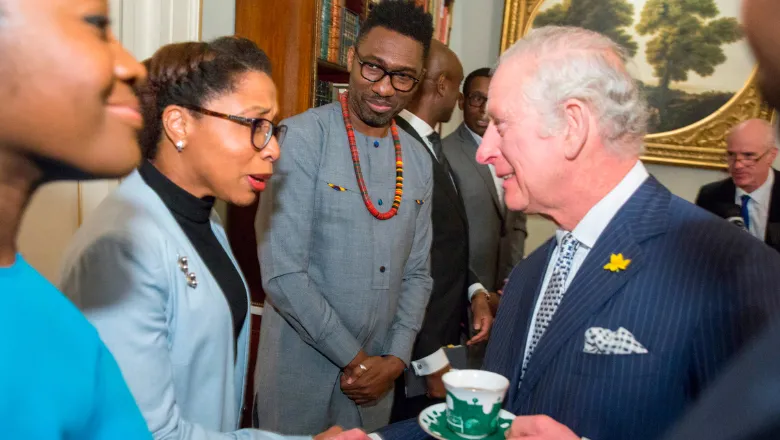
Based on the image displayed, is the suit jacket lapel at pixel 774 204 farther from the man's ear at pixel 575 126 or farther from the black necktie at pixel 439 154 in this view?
the man's ear at pixel 575 126

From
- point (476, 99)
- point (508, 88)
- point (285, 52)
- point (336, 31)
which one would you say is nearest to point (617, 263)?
point (508, 88)

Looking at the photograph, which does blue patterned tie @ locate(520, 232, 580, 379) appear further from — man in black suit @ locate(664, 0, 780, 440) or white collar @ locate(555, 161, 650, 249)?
man in black suit @ locate(664, 0, 780, 440)

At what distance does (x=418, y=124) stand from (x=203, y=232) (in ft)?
5.11

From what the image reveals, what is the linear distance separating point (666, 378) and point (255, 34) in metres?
1.97

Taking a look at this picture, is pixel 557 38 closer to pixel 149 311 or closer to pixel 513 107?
pixel 513 107

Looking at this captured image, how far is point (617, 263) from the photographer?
3.75 feet

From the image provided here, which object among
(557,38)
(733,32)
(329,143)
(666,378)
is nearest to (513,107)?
(557,38)

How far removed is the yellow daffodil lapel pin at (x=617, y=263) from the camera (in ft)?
3.72

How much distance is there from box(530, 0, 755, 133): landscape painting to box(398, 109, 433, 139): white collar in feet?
5.68

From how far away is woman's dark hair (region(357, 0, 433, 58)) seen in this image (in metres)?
2.08

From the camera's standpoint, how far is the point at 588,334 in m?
1.11

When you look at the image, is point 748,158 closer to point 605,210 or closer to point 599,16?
point 599,16

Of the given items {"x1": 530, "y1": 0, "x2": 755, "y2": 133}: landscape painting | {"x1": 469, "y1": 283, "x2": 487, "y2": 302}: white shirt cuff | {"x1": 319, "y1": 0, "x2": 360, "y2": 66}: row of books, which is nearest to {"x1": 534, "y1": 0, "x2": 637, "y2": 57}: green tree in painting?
{"x1": 530, "y1": 0, "x2": 755, "y2": 133}: landscape painting

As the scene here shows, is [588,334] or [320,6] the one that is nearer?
[588,334]
